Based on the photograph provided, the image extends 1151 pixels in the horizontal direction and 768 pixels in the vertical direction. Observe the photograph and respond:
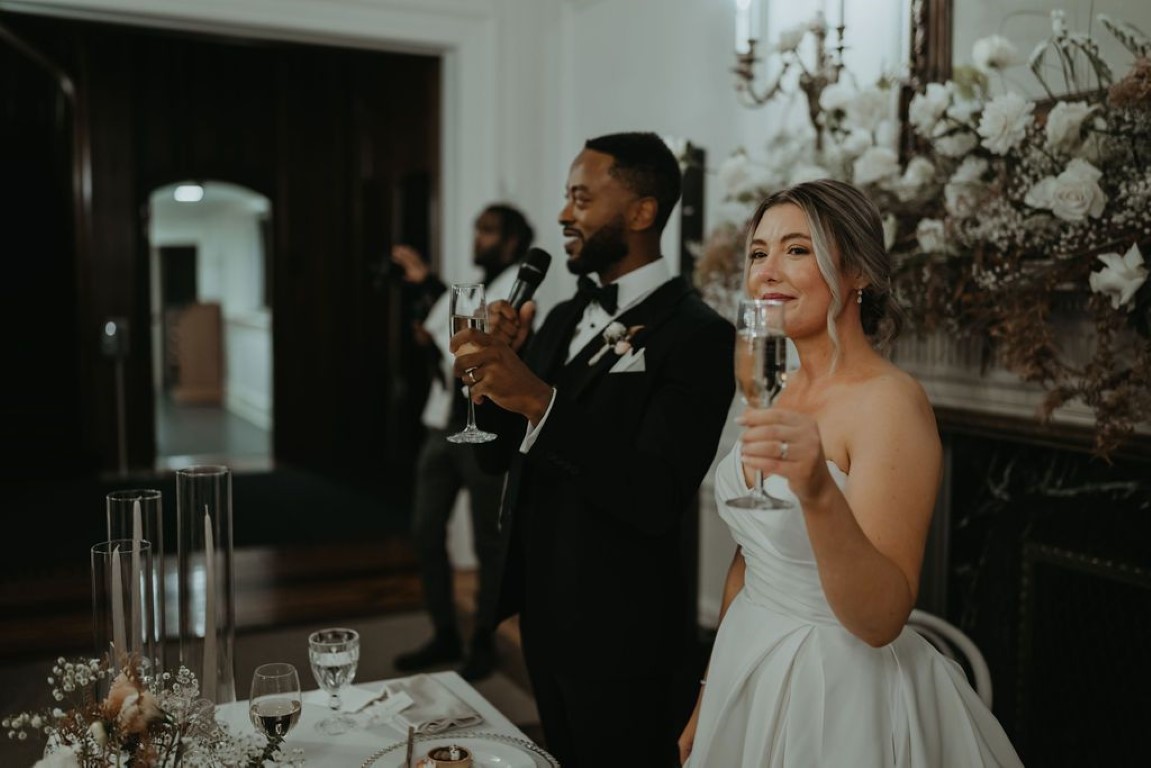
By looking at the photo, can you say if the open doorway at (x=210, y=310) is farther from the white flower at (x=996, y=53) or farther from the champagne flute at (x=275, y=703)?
the champagne flute at (x=275, y=703)

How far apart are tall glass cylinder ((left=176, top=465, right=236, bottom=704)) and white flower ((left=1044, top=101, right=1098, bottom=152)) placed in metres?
1.71

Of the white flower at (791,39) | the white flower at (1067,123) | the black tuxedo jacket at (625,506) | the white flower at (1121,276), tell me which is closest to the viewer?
the black tuxedo jacket at (625,506)

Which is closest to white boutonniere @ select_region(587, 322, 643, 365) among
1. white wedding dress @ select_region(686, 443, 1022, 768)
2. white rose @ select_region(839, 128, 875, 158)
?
white wedding dress @ select_region(686, 443, 1022, 768)

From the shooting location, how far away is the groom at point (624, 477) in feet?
6.11

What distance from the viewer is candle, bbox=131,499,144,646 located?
1.49 m

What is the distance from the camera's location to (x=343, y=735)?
170cm

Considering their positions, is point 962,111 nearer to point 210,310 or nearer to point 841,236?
point 841,236

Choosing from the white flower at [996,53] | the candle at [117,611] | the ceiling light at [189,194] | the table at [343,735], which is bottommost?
the table at [343,735]

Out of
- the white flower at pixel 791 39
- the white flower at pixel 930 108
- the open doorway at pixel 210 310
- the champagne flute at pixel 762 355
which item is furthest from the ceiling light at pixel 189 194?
the champagne flute at pixel 762 355

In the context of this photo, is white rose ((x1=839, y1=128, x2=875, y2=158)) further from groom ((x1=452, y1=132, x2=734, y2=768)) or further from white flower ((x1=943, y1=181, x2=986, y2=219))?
groom ((x1=452, y1=132, x2=734, y2=768))

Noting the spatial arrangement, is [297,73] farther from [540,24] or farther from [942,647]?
[942,647]

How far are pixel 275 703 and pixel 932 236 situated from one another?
1.72 m

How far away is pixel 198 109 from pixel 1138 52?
7138 millimetres

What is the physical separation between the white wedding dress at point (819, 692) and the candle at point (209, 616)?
0.78 metres
